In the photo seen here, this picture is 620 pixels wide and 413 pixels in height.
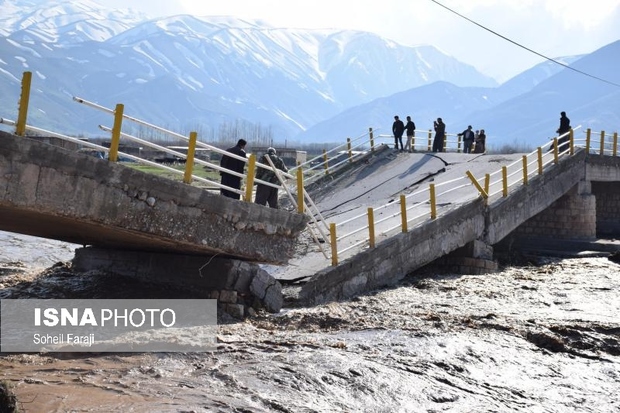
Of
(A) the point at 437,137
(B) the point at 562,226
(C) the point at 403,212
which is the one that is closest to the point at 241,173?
(C) the point at 403,212

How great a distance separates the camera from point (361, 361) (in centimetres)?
976

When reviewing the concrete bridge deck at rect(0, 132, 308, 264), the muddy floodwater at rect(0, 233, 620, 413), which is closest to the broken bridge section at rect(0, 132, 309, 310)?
the concrete bridge deck at rect(0, 132, 308, 264)

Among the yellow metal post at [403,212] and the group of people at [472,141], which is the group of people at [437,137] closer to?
the group of people at [472,141]

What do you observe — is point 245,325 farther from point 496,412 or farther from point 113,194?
point 496,412

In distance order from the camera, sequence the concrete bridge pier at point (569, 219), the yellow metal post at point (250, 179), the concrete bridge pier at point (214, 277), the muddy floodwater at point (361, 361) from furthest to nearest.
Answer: the concrete bridge pier at point (569, 219) → the concrete bridge pier at point (214, 277) → the yellow metal post at point (250, 179) → the muddy floodwater at point (361, 361)

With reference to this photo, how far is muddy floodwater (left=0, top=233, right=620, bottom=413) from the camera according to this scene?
8.17 meters

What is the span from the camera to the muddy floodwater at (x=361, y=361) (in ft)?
26.8

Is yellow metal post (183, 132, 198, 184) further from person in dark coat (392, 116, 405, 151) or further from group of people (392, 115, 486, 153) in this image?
person in dark coat (392, 116, 405, 151)

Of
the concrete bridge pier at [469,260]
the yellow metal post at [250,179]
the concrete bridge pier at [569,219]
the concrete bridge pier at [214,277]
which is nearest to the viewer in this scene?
the yellow metal post at [250,179]

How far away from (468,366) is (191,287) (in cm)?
397

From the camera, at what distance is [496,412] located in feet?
29.4

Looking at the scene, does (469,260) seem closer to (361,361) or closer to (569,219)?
(569,219)

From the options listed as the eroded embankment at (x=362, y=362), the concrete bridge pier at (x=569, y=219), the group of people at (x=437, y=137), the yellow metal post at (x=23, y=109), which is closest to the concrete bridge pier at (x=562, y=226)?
the concrete bridge pier at (x=569, y=219)

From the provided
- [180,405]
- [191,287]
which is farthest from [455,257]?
[180,405]
